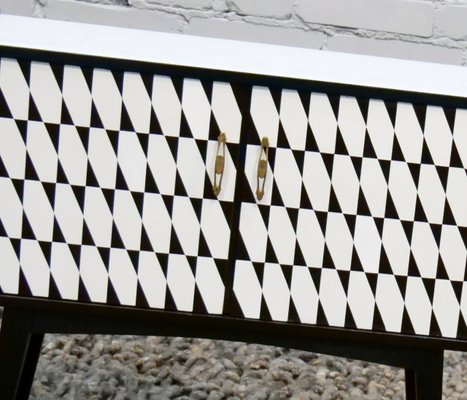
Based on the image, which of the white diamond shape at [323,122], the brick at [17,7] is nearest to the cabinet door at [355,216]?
the white diamond shape at [323,122]

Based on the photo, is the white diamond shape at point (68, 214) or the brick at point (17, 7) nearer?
the white diamond shape at point (68, 214)

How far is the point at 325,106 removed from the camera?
1183 mm

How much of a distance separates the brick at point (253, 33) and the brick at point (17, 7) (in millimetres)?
375

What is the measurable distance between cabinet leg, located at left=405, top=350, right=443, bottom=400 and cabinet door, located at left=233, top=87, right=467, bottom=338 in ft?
0.16

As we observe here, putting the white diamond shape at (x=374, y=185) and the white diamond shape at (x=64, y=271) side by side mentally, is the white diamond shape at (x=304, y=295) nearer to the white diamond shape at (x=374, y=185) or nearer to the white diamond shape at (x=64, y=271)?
the white diamond shape at (x=374, y=185)

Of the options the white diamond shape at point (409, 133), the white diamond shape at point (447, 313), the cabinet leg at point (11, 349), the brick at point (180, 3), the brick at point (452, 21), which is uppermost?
the brick at point (452, 21)

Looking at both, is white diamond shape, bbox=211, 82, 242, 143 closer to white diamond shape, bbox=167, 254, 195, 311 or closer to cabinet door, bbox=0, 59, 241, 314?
cabinet door, bbox=0, 59, 241, 314

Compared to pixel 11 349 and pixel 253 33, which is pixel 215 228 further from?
pixel 253 33

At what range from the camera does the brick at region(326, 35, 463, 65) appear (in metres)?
1.75

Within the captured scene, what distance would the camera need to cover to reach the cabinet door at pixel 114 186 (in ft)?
3.92

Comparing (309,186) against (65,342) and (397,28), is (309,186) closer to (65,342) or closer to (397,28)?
(397,28)

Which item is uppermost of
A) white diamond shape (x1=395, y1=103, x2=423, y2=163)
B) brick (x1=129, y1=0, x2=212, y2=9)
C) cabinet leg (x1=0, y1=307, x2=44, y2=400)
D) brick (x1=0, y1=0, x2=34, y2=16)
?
brick (x1=129, y1=0, x2=212, y2=9)

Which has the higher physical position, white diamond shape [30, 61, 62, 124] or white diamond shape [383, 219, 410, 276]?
white diamond shape [30, 61, 62, 124]

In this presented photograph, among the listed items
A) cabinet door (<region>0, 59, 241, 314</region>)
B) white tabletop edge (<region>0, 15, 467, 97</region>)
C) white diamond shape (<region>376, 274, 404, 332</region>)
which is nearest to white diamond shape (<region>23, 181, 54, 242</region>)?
cabinet door (<region>0, 59, 241, 314</region>)
